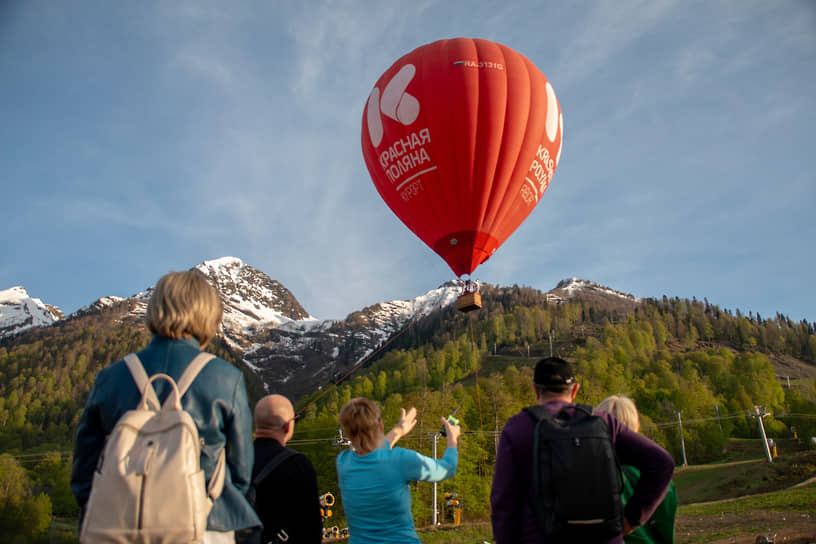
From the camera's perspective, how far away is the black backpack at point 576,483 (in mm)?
2584

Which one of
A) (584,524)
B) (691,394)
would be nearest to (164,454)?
(584,524)

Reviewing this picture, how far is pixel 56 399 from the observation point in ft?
377

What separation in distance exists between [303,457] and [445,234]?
896 cm

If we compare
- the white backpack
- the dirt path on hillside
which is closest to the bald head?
the white backpack

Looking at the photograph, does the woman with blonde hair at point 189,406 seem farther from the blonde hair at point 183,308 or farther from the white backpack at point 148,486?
the white backpack at point 148,486

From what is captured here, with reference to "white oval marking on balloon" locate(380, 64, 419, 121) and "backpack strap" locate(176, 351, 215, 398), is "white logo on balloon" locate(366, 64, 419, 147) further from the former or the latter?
"backpack strap" locate(176, 351, 215, 398)

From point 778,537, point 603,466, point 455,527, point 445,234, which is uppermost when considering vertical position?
point 445,234

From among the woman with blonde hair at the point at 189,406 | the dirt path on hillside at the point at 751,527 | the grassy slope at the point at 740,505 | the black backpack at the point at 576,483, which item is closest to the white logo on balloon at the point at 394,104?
the black backpack at the point at 576,483

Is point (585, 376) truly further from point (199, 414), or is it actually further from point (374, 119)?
point (199, 414)

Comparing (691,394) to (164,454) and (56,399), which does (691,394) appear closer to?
(164,454)

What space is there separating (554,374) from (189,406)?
182 cm

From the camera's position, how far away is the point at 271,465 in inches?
117

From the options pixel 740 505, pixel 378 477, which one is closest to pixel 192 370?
pixel 378 477

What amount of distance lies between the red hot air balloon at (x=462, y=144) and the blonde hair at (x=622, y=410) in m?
8.37
